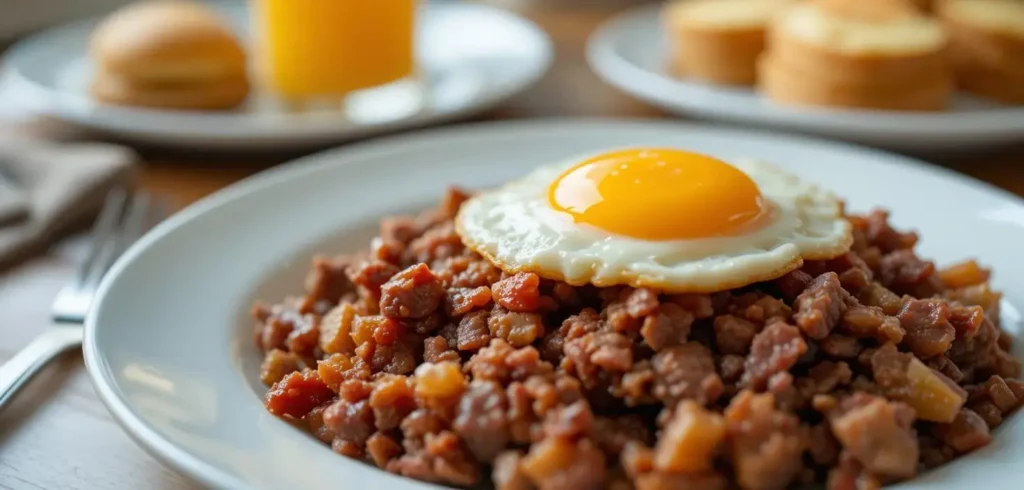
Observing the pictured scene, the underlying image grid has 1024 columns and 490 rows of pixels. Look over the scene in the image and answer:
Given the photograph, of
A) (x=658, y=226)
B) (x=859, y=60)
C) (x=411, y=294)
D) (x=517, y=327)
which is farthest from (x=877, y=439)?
(x=859, y=60)

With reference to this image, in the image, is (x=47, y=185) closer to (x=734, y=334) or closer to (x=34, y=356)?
(x=34, y=356)

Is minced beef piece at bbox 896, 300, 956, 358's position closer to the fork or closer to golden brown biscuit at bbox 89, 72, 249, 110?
the fork

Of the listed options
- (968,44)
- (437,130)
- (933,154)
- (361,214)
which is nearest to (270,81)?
(437,130)

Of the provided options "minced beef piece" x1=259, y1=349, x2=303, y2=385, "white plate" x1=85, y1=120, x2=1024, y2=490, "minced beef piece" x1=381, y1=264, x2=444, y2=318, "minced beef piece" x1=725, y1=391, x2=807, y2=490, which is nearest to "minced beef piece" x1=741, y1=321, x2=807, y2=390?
"minced beef piece" x1=725, y1=391, x2=807, y2=490

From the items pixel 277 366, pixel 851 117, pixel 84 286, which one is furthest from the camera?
pixel 851 117

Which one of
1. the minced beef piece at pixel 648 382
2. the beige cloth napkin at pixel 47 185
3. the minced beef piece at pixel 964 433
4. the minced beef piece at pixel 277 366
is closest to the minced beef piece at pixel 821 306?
the minced beef piece at pixel 648 382

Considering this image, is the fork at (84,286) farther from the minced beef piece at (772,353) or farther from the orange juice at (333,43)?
the minced beef piece at (772,353)
